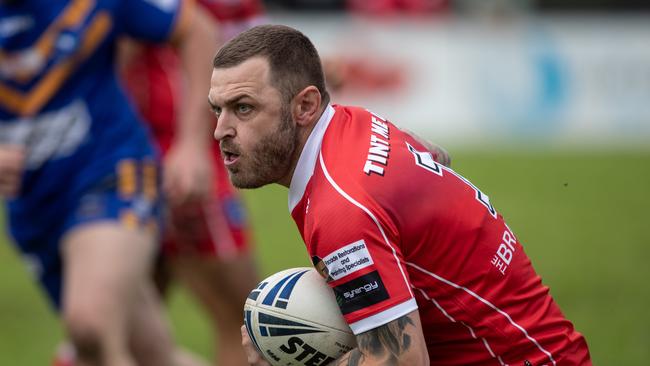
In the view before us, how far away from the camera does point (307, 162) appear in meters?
3.60

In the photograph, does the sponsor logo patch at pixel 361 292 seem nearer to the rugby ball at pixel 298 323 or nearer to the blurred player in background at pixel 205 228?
the rugby ball at pixel 298 323

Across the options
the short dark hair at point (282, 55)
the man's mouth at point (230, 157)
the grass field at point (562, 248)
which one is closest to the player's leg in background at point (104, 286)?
the man's mouth at point (230, 157)

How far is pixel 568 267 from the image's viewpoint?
33.2 feet

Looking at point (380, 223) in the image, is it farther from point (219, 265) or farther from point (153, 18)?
point (219, 265)

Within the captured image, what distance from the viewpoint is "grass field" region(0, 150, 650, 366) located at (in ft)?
26.0

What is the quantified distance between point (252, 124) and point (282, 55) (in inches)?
9.3

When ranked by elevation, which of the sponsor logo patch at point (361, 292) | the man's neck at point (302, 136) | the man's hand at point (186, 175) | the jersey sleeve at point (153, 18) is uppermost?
the man's neck at point (302, 136)

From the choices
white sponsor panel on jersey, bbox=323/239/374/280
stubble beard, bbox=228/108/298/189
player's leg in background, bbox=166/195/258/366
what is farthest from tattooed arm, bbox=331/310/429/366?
player's leg in background, bbox=166/195/258/366

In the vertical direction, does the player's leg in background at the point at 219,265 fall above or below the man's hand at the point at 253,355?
below

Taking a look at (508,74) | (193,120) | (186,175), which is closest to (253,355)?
(186,175)

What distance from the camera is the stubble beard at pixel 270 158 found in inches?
141

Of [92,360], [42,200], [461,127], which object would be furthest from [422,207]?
[461,127]

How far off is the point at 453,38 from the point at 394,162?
53.9 ft

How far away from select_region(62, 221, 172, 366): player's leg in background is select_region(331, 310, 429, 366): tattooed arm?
181 centimetres
